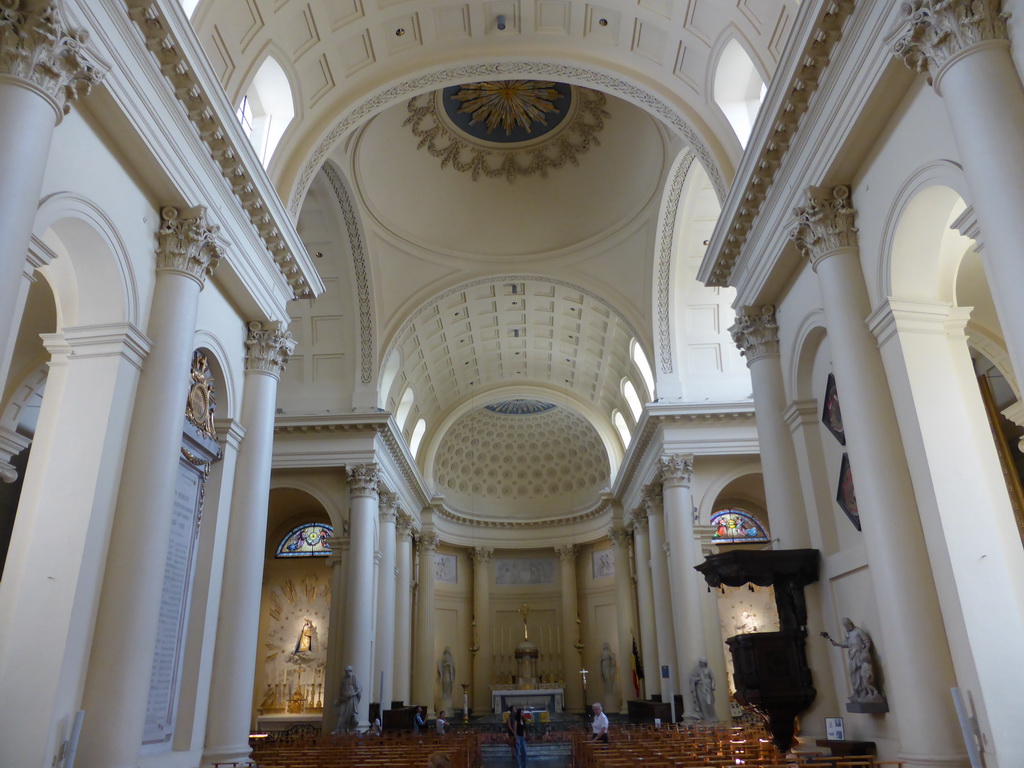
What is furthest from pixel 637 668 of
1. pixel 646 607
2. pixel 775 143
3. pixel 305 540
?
pixel 775 143

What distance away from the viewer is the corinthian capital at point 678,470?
2005cm

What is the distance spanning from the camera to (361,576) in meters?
19.5

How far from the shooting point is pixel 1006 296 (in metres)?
5.67

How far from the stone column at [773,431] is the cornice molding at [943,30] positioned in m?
5.56

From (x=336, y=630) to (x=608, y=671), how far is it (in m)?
13.7

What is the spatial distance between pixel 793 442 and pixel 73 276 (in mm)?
9803

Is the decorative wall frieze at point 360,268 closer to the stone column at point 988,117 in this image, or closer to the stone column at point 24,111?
the stone column at point 24,111

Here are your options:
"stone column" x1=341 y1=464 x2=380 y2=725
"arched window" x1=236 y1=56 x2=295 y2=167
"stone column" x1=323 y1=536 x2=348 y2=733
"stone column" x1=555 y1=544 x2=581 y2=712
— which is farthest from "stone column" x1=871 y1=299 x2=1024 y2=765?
"stone column" x1=555 y1=544 x2=581 y2=712

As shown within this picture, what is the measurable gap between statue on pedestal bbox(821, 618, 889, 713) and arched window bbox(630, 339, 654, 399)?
14.0m

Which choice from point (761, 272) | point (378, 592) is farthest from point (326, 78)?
point (378, 592)

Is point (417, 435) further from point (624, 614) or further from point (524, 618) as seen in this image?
point (624, 614)

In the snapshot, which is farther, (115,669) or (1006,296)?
(115,669)

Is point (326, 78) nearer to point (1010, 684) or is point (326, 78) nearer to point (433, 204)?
point (433, 204)

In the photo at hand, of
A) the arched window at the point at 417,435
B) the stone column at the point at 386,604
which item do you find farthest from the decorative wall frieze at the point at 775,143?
the arched window at the point at 417,435
